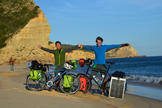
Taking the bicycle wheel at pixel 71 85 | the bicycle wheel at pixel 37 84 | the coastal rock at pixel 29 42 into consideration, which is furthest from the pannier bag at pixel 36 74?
the coastal rock at pixel 29 42

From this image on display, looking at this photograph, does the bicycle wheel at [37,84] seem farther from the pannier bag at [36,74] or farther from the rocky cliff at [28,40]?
the rocky cliff at [28,40]

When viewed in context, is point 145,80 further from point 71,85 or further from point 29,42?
point 29,42

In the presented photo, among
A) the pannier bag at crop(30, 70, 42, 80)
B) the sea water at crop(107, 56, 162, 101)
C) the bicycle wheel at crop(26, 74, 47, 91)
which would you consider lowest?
the sea water at crop(107, 56, 162, 101)

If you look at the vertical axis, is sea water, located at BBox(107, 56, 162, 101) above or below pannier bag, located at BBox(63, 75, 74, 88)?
below

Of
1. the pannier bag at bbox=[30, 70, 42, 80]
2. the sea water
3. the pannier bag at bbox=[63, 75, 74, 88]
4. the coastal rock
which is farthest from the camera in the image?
the coastal rock

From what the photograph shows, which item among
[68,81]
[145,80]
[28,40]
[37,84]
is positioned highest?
[28,40]

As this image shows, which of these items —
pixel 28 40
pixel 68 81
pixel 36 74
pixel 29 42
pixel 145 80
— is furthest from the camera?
pixel 29 42

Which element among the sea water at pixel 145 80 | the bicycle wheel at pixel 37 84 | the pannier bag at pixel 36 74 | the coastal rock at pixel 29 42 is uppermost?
the coastal rock at pixel 29 42

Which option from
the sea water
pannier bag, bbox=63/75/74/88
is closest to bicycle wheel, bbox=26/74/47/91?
pannier bag, bbox=63/75/74/88

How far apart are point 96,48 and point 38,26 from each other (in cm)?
3653

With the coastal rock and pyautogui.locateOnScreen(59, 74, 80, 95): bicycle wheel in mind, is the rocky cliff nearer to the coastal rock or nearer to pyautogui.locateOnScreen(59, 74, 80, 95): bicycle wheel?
the coastal rock

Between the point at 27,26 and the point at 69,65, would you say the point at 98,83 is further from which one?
the point at 27,26

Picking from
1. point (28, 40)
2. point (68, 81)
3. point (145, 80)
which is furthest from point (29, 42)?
point (68, 81)

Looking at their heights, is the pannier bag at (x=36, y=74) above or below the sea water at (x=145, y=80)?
above
